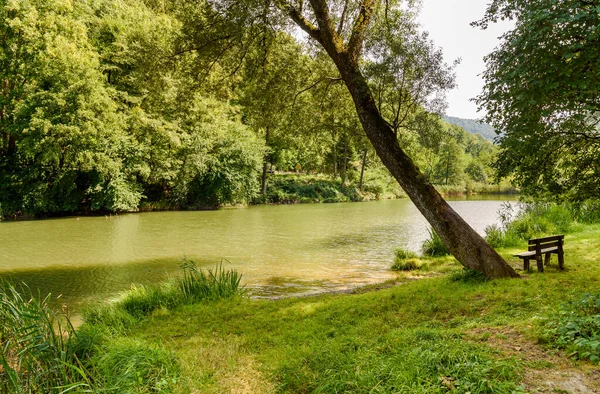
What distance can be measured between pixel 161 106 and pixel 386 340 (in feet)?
75.5

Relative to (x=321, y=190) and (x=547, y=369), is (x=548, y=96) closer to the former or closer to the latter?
(x=547, y=369)

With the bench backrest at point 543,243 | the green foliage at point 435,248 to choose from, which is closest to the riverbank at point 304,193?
the green foliage at point 435,248

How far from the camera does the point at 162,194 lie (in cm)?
3031

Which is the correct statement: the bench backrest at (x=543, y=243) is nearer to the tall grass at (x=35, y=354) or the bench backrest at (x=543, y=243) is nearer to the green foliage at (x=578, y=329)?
the green foliage at (x=578, y=329)

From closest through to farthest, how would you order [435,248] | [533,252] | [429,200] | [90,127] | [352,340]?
[352,340]
[429,200]
[533,252]
[435,248]
[90,127]

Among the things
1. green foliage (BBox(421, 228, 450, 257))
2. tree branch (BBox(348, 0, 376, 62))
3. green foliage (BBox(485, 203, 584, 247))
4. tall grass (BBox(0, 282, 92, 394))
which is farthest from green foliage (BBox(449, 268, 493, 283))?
tall grass (BBox(0, 282, 92, 394))

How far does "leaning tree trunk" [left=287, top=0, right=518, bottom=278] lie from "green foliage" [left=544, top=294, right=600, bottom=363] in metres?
2.39

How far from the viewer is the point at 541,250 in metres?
7.54

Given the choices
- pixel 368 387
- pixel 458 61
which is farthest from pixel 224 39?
pixel 368 387

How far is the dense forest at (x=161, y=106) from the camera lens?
9.15 m

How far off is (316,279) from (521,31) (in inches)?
278

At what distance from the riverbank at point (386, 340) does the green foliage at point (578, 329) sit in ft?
0.21

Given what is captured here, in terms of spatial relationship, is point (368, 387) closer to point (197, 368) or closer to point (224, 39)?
point (197, 368)

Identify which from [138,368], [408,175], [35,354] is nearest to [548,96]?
[408,175]
